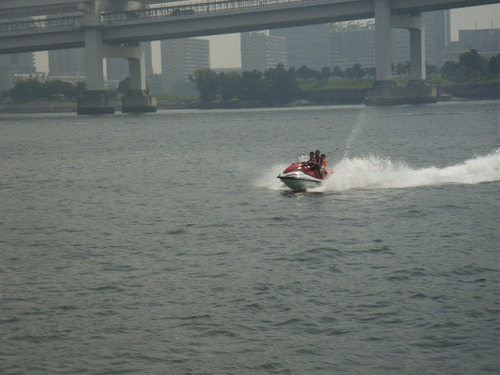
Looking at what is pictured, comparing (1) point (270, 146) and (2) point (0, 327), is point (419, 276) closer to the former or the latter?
(2) point (0, 327)

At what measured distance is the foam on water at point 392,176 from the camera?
45.1 m

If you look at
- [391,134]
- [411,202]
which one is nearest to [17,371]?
[411,202]

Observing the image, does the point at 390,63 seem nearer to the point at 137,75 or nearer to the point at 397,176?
the point at 137,75

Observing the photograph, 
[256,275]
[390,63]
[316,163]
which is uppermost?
[390,63]

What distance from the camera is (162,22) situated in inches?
6713

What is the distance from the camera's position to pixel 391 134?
96875 mm

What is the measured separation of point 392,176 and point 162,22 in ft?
423

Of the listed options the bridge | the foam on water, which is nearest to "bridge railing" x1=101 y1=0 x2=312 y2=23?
the bridge

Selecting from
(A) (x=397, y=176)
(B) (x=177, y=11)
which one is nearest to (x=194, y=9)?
(B) (x=177, y=11)

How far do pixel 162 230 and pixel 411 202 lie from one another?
11.7 m

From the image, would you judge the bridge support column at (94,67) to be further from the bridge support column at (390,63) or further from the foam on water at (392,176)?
the foam on water at (392,176)

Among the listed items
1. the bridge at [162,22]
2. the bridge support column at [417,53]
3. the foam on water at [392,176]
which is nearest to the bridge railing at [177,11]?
the bridge at [162,22]

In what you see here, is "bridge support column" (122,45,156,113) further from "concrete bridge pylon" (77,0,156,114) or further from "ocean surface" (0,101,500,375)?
"ocean surface" (0,101,500,375)

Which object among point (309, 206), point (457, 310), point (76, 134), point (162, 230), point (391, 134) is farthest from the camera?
point (76, 134)
